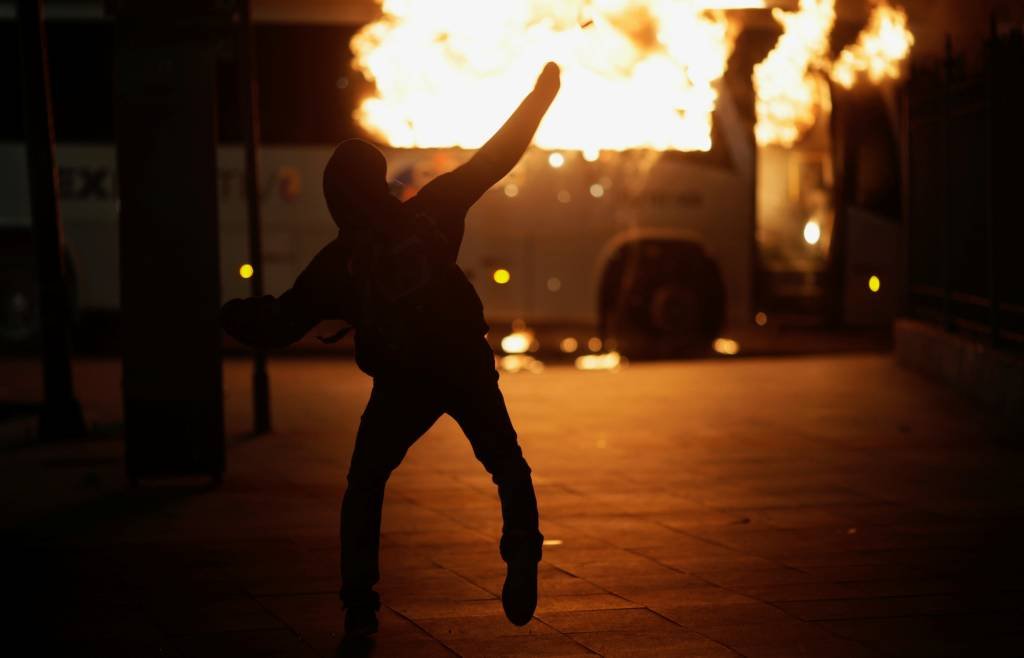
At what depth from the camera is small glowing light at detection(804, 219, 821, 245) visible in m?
19.1

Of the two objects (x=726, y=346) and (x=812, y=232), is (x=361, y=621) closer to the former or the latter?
(x=726, y=346)

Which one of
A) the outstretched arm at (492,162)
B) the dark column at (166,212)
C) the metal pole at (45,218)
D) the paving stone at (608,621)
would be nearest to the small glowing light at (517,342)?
the metal pole at (45,218)

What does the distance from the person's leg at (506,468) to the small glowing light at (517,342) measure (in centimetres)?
1208

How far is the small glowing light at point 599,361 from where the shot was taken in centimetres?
1700

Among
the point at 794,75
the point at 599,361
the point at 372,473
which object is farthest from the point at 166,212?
the point at 794,75

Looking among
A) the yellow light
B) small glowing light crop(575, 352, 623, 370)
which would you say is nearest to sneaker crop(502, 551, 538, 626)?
the yellow light

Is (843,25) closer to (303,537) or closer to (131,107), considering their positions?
(131,107)

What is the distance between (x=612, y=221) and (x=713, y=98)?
1.64 m

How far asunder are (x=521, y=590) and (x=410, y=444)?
659 mm

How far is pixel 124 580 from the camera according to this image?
23.6 feet

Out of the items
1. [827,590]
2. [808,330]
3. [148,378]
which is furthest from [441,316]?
[808,330]

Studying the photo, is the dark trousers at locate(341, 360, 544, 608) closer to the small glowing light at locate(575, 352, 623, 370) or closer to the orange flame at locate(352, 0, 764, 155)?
the orange flame at locate(352, 0, 764, 155)

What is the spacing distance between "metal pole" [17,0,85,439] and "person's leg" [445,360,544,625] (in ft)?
20.3

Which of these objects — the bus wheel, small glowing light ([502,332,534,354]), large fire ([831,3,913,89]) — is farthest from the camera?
small glowing light ([502,332,534,354])
